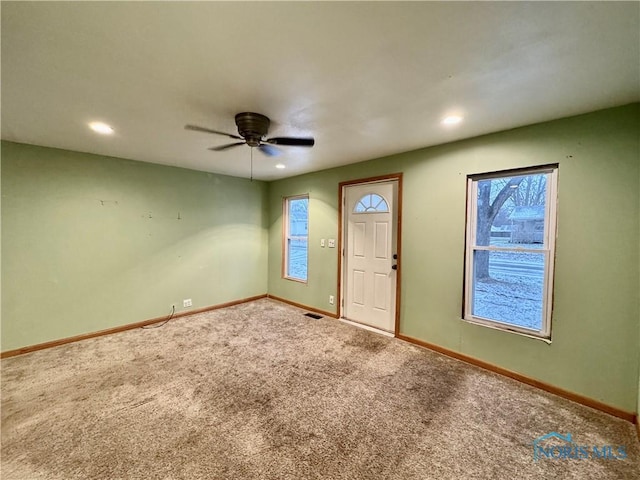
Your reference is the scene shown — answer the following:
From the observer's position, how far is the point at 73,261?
325cm

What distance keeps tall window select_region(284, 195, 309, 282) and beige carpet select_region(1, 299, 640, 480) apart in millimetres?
1975

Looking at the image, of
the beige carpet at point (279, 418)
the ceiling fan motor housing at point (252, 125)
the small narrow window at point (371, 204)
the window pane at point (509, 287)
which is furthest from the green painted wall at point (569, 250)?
the ceiling fan motor housing at point (252, 125)

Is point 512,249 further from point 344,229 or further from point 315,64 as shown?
point 315,64

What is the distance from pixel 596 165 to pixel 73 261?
5.51 meters

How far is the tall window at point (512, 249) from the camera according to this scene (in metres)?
2.41

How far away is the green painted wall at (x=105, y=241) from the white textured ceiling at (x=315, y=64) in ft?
2.44

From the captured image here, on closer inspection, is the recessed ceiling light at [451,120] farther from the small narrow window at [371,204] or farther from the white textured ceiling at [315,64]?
the small narrow window at [371,204]

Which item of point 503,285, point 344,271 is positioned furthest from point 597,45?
point 344,271

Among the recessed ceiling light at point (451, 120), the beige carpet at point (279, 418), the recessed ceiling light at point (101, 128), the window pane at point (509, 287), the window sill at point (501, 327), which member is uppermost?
the recessed ceiling light at point (451, 120)

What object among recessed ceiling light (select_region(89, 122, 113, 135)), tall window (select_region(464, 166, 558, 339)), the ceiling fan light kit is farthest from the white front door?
recessed ceiling light (select_region(89, 122, 113, 135))

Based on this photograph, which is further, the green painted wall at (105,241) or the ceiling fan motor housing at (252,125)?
the green painted wall at (105,241)

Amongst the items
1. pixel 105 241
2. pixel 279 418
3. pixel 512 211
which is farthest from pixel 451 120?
pixel 105 241

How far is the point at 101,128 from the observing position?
8.36 ft

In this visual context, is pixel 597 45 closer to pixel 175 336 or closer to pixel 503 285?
pixel 503 285
